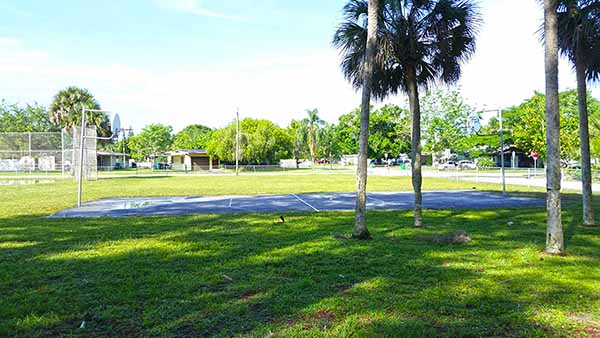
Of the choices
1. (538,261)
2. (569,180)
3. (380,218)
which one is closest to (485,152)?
(569,180)

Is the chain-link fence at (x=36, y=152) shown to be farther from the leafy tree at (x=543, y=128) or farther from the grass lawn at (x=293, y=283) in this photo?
the leafy tree at (x=543, y=128)

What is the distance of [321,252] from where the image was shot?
21.8 ft

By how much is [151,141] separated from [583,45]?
3165 inches

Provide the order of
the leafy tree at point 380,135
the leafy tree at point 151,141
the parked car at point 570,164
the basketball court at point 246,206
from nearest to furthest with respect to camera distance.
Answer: the basketball court at point 246,206
the parked car at point 570,164
the leafy tree at point 380,135
the leafy tree at point 151,141

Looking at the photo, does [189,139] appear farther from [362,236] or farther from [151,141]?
[362,236]

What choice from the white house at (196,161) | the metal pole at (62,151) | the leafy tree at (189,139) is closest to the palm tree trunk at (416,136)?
the metal pole at (62,151)

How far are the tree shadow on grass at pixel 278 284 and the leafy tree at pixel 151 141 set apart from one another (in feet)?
250

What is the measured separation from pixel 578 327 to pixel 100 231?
8.54 metres

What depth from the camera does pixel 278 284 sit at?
495 cm

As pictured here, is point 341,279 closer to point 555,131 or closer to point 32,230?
point 555,131

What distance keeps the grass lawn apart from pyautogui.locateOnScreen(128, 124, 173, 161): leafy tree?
2992 inches

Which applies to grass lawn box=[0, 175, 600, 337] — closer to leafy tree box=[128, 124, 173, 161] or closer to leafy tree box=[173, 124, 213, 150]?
leafy tree box=[128, 124, 173, 161]

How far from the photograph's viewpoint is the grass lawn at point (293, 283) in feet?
12.1

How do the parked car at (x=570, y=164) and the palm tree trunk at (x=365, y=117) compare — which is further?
the parked car at (x=570, y=164)
